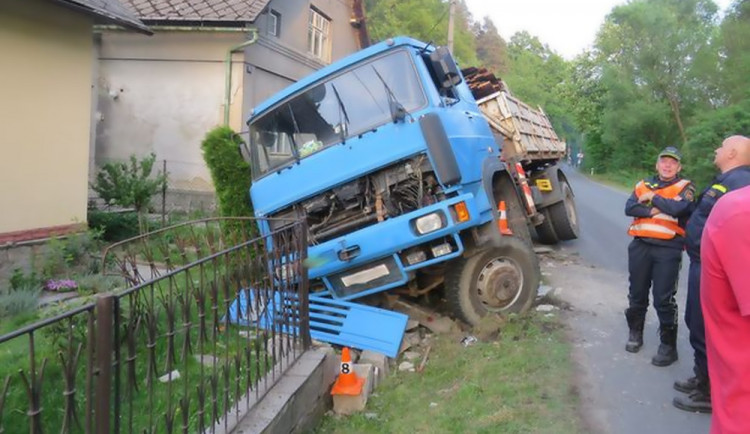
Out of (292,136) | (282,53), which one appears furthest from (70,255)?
(282,53)

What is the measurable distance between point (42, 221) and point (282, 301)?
4388 millimetres

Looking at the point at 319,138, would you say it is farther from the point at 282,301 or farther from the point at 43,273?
the point at 43,273

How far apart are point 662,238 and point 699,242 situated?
0.64 metres

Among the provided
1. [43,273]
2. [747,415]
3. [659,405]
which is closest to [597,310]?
[659,405]

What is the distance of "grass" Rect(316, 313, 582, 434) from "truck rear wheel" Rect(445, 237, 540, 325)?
0.88ft

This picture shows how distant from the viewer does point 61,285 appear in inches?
261

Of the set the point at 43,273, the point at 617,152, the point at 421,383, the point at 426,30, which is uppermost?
the point at 426,30

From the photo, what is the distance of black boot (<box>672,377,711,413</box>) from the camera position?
3912 millimetres

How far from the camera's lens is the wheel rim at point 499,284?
5.64 meters

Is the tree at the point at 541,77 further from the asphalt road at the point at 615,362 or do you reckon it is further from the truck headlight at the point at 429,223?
the truck headlight at the point at 429,223

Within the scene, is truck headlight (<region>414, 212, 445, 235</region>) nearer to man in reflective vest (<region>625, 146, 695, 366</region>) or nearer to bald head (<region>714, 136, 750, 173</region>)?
man in reflective vest (<region>625, 146, 695, 366</region>)

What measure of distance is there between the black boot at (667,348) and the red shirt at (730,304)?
3088 millimetres

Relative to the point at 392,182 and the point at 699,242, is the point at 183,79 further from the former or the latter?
the point at 699,242

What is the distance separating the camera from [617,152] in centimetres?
3728
